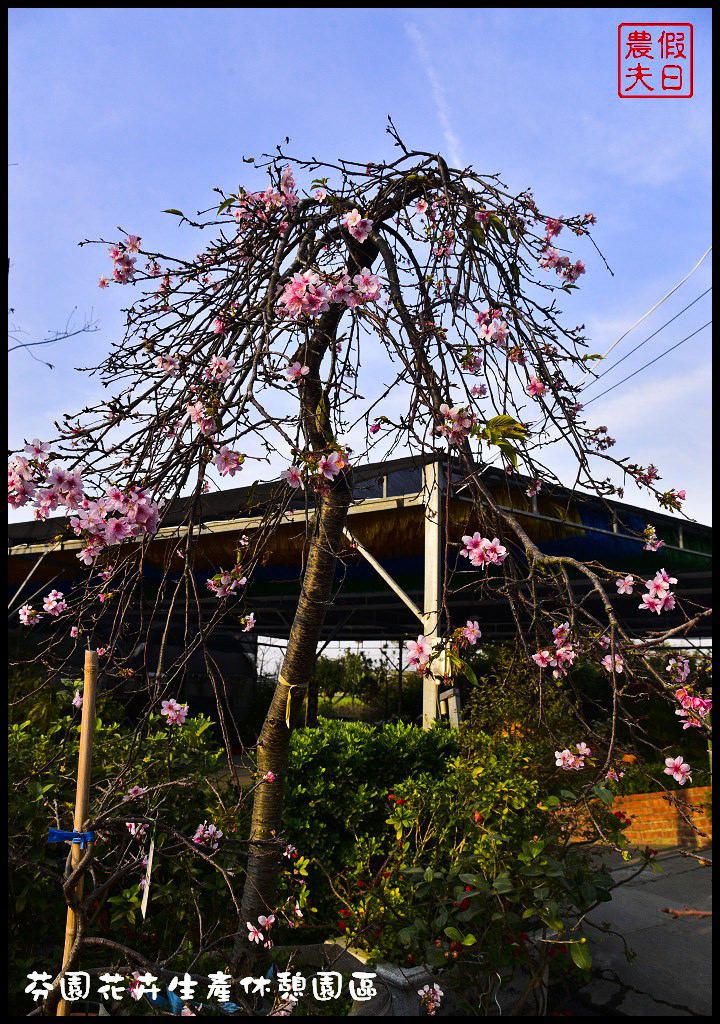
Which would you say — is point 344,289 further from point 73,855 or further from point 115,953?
point 115,953

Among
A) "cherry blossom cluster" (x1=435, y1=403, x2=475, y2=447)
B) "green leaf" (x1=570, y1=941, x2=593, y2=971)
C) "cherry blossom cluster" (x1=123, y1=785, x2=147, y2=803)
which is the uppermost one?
"cherry blossom cluster" (x1=435, y1=403, x2=475, y2=447)

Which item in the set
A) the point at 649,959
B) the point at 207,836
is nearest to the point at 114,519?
the point at 207,836

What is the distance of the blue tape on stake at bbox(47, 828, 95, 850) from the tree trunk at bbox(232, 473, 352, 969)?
81cm

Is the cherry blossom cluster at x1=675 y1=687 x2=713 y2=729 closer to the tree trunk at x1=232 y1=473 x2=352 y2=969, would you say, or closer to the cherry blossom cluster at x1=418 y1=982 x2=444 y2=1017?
the tree trunk at x1=232 y1=473 x2=352 y2=969

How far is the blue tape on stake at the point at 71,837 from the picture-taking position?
2072 millimetres

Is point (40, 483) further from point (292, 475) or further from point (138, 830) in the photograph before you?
point (138, 830)

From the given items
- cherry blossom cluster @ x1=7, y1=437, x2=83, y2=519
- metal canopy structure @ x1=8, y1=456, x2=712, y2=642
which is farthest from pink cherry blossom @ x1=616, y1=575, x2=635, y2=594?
metal canopy structure @ x1=8, y1=456, x2=712, y2=642

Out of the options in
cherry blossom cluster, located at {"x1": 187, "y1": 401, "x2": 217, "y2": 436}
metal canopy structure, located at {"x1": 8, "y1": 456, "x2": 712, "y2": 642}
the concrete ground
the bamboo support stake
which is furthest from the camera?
metal canopy structure, located at {"x1": 8, "y1": 456, "x2": 712, "y2": 642}

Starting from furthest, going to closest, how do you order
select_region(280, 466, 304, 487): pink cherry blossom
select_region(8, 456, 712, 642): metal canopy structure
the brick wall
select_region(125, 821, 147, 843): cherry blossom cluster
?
the brick wall → select_region(8, 456, 712, 642): metal canopy structure → select_region(280, 466, 304, 487): pink cherry blossom → select_region(125, 821, 147, 843): cherry blossom cluster

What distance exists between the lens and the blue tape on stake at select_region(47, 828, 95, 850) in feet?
6.80

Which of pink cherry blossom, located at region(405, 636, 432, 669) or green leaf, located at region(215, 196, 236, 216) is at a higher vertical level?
green leaf, located at region(215, 196, 236, 216)

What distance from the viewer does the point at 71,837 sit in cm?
212

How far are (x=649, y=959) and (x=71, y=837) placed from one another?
3648mm

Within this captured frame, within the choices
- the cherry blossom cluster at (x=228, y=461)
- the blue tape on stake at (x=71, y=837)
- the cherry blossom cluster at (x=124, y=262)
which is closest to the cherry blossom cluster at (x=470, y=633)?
the cherry blossom cluster at (x=228, y=461)
